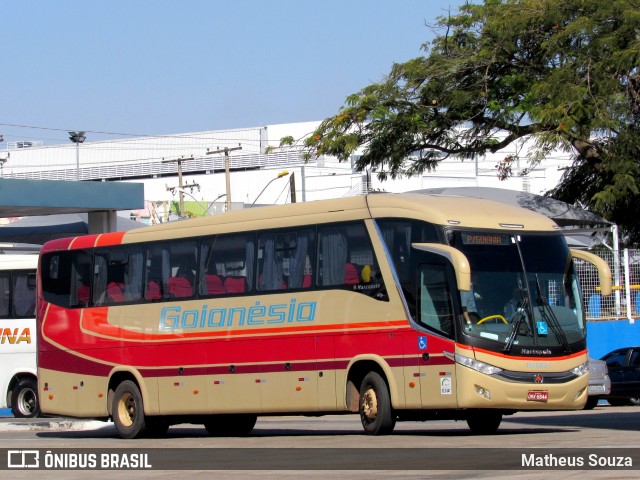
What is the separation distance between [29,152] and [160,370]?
2772 inches

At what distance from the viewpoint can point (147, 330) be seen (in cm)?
1988

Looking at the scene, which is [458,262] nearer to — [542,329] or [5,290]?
[542,329]

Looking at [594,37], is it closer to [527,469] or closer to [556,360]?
[556,360]

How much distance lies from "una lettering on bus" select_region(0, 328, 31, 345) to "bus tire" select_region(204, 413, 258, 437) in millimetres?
8790

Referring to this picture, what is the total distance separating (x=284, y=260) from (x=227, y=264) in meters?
1.26

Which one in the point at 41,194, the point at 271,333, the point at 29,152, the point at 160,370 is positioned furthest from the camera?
the point at 29,152

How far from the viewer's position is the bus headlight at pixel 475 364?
52.2 ft

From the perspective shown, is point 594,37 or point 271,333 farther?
point 594,37

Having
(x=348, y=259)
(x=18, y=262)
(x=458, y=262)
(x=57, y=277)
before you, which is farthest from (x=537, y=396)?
(x=18, y=262)

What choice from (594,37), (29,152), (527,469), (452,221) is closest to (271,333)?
(452,221)

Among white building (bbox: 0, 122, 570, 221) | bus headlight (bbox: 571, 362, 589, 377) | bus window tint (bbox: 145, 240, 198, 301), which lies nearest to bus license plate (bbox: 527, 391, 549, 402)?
bus headlight (bbox: 571, 362, 589, 377)

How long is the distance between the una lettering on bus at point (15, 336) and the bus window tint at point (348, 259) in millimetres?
12255

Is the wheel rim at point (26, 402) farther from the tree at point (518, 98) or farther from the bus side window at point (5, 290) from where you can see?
the tree at point (518, 98)

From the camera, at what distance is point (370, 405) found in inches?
666
